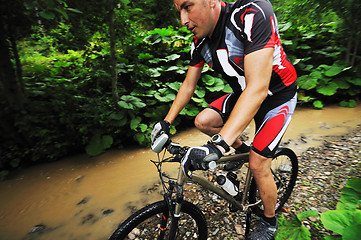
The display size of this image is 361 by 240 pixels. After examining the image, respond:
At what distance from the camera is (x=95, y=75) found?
11.8ft

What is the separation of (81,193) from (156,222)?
6.07ft

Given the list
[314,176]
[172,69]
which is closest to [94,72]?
[172,69]

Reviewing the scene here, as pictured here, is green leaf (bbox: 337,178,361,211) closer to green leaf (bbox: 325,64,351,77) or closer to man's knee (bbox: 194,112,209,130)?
man's knee (bbox: 194,112,209,130)

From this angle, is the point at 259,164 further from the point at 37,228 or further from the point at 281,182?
the point at 37,228

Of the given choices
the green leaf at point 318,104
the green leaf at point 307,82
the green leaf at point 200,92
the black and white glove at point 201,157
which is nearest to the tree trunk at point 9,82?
the black and white glove at point 201,157

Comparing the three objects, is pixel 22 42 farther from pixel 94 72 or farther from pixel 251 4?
pixel 251 4

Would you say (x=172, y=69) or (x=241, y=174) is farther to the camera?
(x=172, y=69)

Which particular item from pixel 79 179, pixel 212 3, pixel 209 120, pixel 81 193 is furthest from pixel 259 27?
pixel 79 179

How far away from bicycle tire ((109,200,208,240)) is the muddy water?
2.01ft

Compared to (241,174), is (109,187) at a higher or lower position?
lower

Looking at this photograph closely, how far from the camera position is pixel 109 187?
9.66ft

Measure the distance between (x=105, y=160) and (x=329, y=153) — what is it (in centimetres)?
450

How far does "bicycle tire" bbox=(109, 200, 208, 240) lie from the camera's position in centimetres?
129

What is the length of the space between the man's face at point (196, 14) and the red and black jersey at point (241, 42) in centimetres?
15
